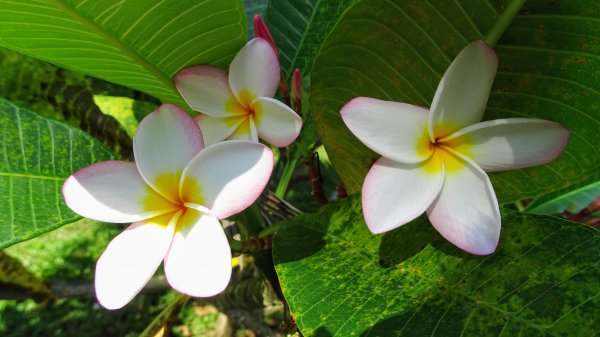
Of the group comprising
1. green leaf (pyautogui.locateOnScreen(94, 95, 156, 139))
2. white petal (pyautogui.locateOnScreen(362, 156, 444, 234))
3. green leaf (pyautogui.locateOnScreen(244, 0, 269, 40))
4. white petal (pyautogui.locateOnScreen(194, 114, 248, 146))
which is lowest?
white petal (pyautogui.locateOnScreen(362, 156, 444, 234))

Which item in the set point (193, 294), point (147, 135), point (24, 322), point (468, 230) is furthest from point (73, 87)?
point (24, 322)

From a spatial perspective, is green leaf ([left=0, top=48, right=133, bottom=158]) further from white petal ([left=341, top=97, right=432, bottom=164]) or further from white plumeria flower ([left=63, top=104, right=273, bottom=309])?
white petal ([left=341, top=97, right=432, bottom=164])

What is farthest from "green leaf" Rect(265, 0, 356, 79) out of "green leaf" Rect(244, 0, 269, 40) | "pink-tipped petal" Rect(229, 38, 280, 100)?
"pink-tipped petal" Rect(229, 38, 280, 100)

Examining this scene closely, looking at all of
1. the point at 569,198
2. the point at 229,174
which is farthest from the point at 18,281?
the point at 569,198

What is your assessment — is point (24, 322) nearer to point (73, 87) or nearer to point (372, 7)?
point (73, 87)

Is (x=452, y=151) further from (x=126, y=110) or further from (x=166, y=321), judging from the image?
(x=126, y=110)

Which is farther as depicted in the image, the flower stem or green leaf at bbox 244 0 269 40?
green leaf at bbox 244 0 269 40

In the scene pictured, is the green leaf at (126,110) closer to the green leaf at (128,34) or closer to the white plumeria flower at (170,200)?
the green leaf at (128,34)
